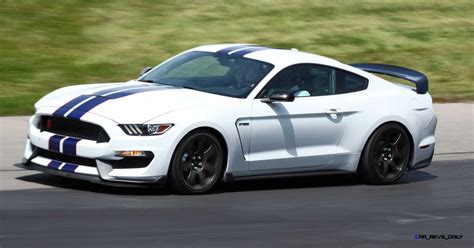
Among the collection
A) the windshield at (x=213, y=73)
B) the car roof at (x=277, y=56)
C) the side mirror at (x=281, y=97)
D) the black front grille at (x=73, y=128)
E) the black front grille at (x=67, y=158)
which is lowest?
the black front grille at (x=67, y=158)

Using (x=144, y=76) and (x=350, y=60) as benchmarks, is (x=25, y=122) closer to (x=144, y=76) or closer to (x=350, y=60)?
(x=144, y=76)

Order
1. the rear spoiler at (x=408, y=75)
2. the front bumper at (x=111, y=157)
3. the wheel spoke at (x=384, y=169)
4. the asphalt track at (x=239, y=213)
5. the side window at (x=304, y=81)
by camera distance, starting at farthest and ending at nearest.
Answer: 1. the rear spoiler at (x=408, y=75)
2. the wheel spoke at (x=384, y=169)
3. the side window at (x=304, y=81)
4. the front bumper at (x=111, y=157)
5. the asphalt track at (x=239, y=213)

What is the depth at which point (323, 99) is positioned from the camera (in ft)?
33.3

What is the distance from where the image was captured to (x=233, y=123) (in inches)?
368

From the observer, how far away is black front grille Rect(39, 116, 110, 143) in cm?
894

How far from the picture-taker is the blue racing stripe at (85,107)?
9.03 metres

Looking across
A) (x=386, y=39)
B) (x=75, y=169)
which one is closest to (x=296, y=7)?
(x=386, y=39)

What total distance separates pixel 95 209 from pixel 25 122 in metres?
4.17

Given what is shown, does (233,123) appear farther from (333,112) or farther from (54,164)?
(54,164)

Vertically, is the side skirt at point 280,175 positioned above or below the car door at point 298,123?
below

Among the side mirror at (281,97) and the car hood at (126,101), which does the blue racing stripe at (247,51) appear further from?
the car hood at (126,101)

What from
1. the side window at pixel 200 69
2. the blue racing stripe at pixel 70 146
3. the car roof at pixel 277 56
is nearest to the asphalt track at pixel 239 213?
the blue racing stripe at pixel 70 146

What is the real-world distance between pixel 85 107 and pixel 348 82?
9.03 feet

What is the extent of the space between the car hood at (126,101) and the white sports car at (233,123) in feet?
0.04
